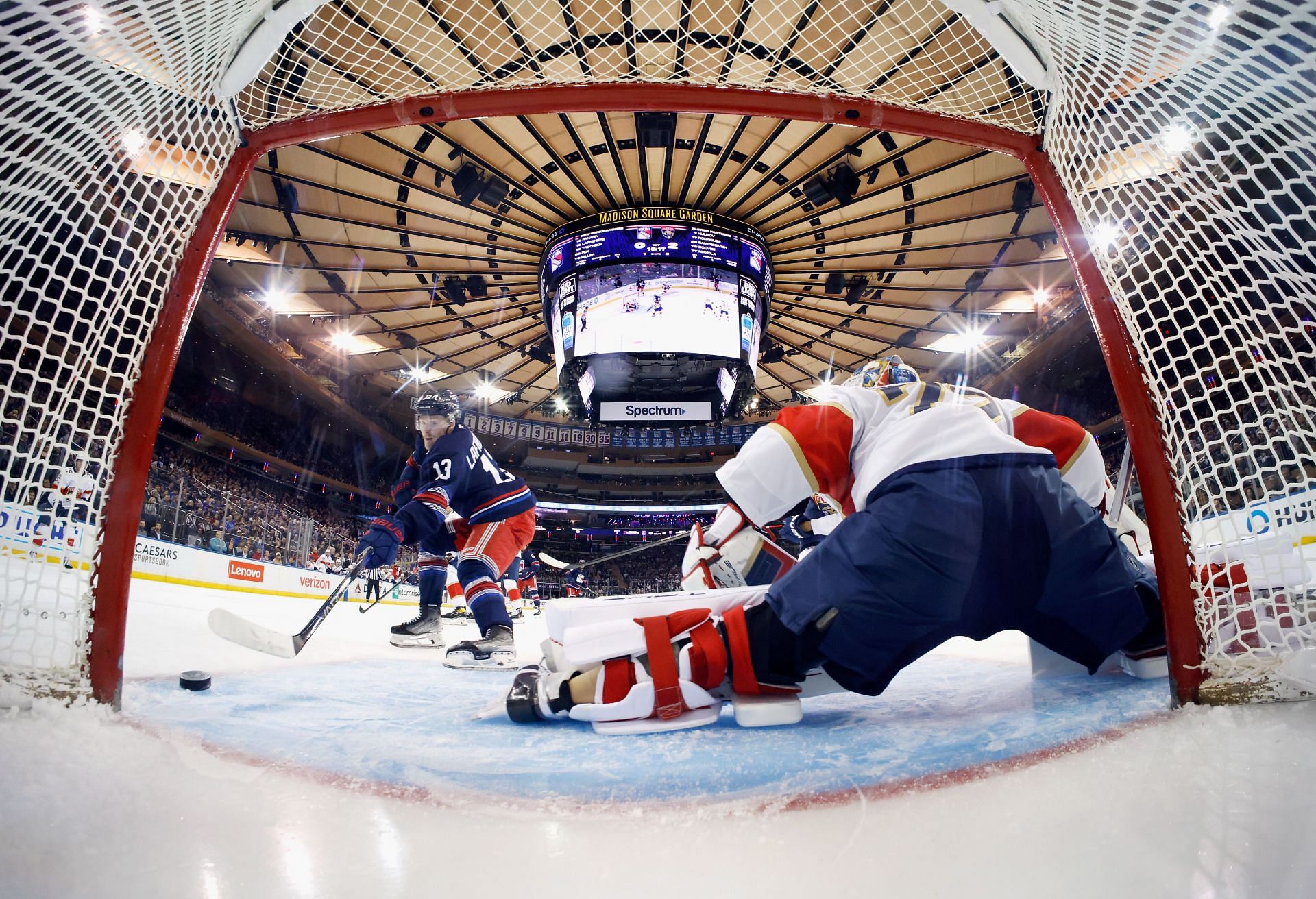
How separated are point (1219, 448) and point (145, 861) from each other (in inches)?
76.6

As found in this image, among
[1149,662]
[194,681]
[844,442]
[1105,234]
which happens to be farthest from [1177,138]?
[194,681]

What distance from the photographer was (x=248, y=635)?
223cm

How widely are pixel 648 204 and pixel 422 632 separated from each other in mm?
7002

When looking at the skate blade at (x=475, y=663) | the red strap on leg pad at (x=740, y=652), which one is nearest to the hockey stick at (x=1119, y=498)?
the red strap on leg pad at (x=740, y=652)

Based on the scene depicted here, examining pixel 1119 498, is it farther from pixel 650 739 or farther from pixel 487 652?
pixel 487 652

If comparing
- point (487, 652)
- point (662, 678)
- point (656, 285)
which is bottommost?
point (487, 652)

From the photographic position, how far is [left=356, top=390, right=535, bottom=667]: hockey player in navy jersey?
9.87ft

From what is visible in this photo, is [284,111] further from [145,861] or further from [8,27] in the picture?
[145,861]

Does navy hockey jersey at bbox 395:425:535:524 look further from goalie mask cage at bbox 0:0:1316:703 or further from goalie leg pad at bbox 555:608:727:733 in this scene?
goalie leg pad at bbox 555:608:727:733

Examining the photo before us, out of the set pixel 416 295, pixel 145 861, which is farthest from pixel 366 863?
pixel 416 295

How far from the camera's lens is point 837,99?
76.4 inches

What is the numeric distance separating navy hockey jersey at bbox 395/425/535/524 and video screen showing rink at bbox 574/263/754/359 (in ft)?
17.1

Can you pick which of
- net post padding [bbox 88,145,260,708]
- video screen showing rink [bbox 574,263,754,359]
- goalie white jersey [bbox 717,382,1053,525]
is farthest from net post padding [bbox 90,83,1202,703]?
video screen showing rink [bbox 574,263,754,359]

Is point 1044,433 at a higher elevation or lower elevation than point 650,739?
higher
